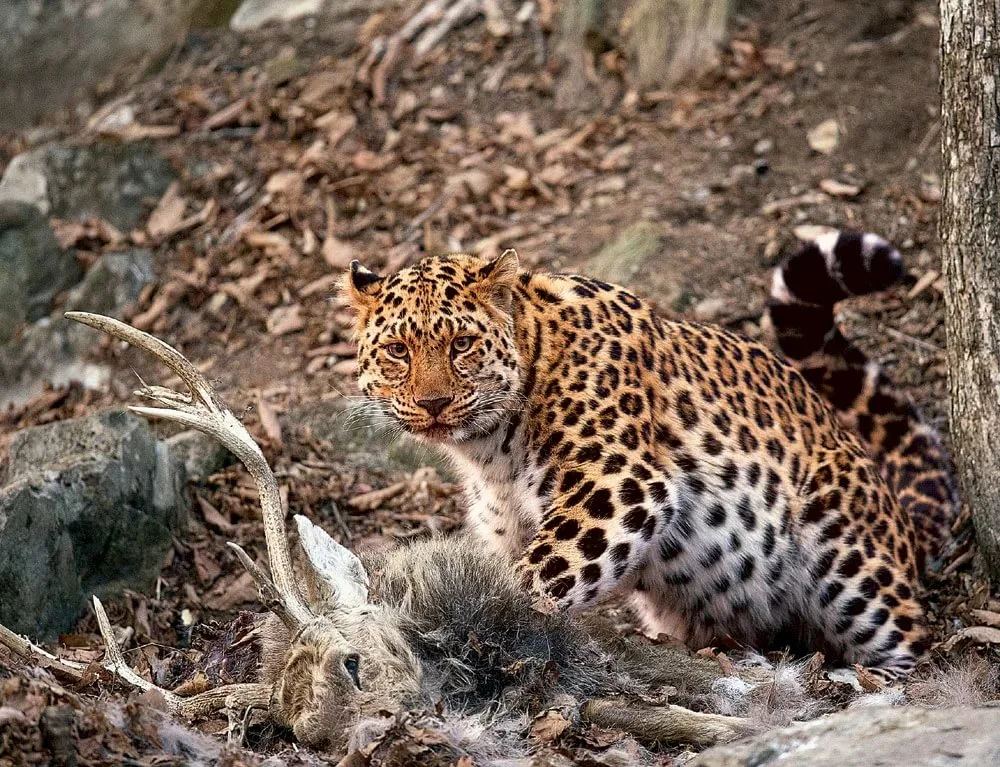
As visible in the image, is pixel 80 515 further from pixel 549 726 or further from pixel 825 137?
pixel 825 137

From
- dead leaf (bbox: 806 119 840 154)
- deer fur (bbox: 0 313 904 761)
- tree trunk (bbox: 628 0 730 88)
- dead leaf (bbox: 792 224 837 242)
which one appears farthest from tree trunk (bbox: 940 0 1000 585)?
tree trunk (bbox: 628 0 730 88)

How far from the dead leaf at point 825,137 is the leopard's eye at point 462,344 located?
4.93 meters

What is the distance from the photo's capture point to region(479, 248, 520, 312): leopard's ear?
6441mm

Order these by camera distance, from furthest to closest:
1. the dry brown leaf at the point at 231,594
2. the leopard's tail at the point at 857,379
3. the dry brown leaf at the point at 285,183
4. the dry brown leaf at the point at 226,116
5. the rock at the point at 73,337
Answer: the dry brown leaf at the point at 226,116 → the dry brown leaf at the point at 285,183 → the rock at the point at 73,337 → the leopard's tail at the point at 857,379 → the dry brown leaf at the point at 231,594

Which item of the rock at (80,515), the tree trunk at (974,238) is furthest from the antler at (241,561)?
the tree trunk at (974,238)

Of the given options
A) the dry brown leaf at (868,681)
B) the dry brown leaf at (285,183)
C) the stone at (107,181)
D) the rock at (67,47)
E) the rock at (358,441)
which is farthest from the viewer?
the rock at (67,47)

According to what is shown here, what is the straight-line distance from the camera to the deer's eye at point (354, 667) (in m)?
4.70

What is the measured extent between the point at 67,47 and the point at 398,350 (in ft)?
31.2

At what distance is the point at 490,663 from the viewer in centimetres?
507

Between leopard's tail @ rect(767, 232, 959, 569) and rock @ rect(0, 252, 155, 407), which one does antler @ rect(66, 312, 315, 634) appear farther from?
rock @ rect(0, 252, 155, 407)

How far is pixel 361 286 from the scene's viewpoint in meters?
6.69

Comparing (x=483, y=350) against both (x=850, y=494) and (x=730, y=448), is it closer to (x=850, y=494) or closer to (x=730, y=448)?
(x=730, y=448)

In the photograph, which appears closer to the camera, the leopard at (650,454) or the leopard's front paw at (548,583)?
the leopard's front paw at (548,583)

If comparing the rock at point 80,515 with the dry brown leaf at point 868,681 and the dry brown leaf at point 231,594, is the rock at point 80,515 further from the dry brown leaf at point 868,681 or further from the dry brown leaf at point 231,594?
the dry brown leaf at point 868,681
